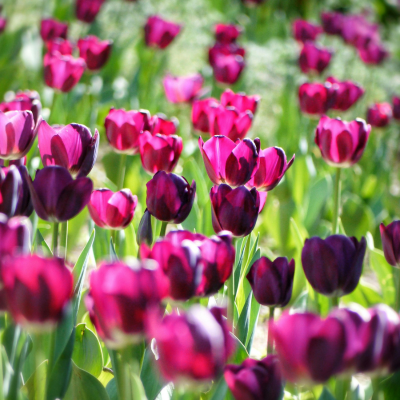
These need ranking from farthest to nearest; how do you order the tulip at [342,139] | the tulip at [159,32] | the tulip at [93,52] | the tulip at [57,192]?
1. the tulip at [159,32]
2. the tulip at [93,52]
3. the tulip at [342,139]
4. the tulip at [57,192]

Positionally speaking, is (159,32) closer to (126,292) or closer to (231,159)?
(231,159)

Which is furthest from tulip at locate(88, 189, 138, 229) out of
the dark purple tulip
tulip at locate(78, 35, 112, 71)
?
tulip at locate(78, 35, 112, 71)

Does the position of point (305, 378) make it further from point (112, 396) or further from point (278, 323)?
point (112, 396)

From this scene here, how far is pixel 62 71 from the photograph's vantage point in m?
1.84

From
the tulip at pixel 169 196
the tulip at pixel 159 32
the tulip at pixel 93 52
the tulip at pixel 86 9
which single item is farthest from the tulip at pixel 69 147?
the tulip at pixel 86 9

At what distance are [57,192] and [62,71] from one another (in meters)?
1.11

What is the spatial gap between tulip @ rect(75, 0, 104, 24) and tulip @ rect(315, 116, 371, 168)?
1.98 metres

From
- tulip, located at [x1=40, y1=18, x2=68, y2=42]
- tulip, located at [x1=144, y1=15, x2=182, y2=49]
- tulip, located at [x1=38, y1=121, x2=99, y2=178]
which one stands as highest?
tulip, located at [x1=38, y1=121, x2=99, y2=178]

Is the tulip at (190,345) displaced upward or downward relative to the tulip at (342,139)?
upward

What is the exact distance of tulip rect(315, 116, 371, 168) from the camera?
1.30 m

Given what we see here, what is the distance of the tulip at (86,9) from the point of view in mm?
2934

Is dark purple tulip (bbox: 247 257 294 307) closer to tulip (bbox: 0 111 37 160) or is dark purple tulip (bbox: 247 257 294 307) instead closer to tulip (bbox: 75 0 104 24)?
tulip (bbox: 0 111 37 160)

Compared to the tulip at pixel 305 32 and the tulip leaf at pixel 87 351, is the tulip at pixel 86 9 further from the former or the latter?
Answer: the tulip leaf at pixel 87 351

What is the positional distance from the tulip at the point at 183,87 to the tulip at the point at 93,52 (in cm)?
33
